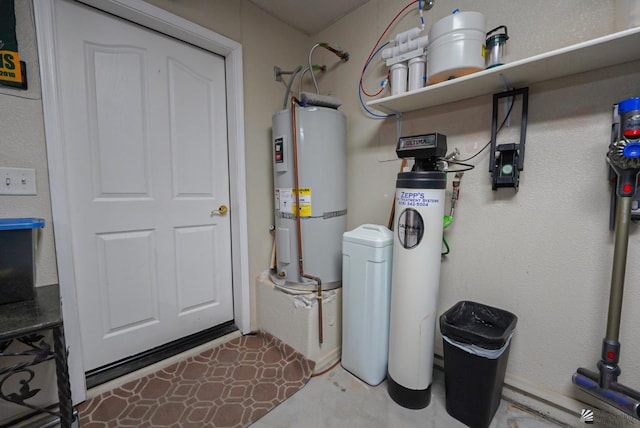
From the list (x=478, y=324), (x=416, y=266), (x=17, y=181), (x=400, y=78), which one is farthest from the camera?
(x=400, y=78)

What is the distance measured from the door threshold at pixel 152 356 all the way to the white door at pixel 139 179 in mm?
41

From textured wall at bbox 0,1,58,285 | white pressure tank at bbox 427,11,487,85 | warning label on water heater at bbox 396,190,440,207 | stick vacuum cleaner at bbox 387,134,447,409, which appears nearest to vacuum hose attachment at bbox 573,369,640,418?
stick vacuum cleaner at bbox 387,134,447,409

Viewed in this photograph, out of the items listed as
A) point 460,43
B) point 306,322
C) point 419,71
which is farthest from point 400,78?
point 306,322

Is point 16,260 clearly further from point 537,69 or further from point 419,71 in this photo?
point 537,69

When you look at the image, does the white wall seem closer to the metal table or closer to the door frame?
the door frame

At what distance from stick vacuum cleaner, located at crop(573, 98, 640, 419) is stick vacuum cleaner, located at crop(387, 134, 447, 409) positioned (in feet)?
2.03

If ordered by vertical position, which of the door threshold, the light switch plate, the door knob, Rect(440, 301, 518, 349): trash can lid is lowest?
the door threshold

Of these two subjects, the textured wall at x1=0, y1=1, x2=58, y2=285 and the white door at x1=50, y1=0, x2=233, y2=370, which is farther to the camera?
the white door at x1=50, y1=0, x2=233, y2=370

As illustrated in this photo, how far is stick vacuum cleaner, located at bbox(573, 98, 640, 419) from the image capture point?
0.99 m

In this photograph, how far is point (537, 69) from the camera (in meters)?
1.17

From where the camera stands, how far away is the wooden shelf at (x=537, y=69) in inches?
38.1

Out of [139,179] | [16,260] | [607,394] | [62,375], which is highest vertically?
[139,179]

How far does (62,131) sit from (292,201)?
1.24m

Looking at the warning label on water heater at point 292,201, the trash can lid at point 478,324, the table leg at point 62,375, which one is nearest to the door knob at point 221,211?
the warning label on water heater at point 292,201
